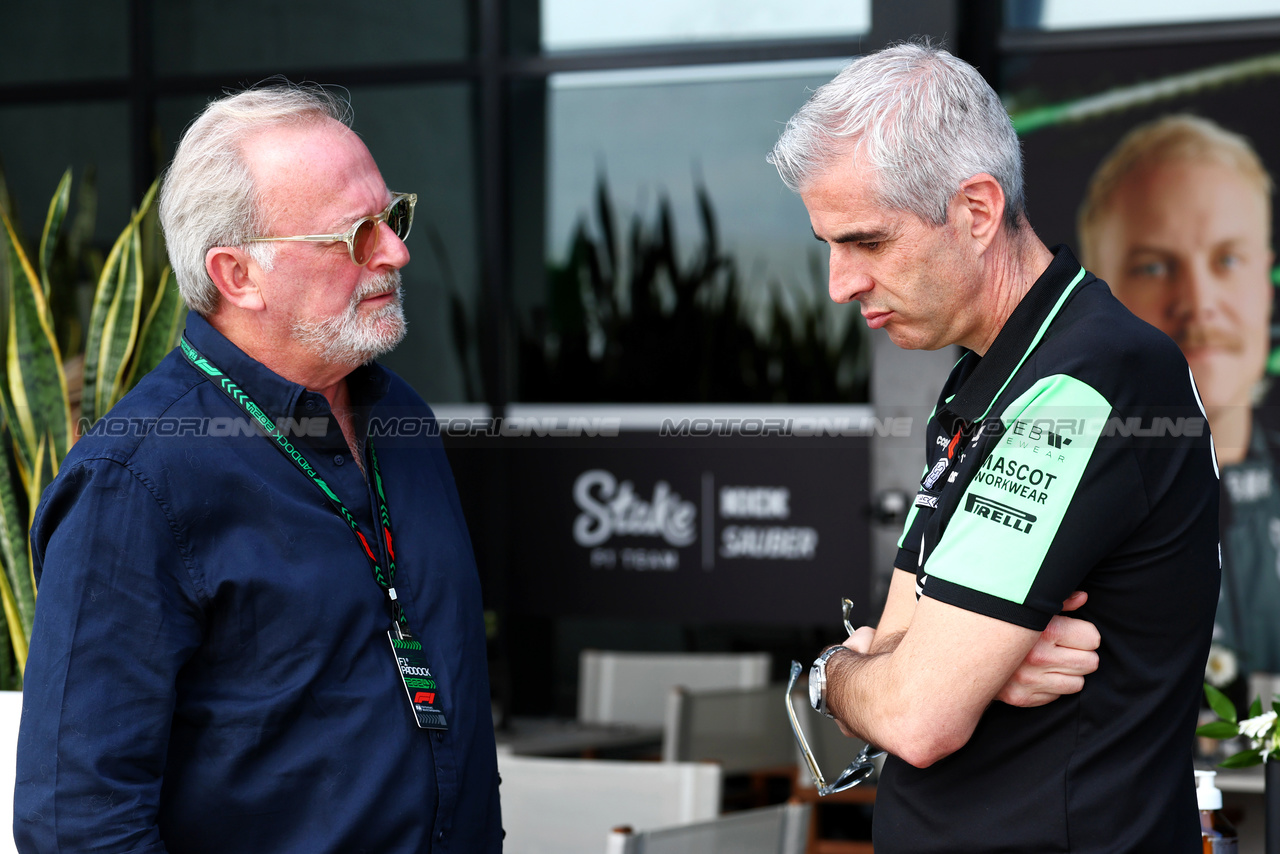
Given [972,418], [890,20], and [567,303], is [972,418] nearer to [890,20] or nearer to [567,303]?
[890,20]

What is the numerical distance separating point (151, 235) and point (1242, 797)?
3.30 metres

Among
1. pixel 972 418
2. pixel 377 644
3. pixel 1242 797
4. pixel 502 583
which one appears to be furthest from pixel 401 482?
pixel 502 583

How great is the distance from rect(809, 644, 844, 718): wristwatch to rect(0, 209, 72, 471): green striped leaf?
4.48 ft

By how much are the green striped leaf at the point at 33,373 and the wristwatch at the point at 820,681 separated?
1365mm

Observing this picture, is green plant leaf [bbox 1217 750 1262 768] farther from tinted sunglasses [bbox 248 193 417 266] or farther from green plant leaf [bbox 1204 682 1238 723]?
tinted sunglasses [bbox 248 193 417 266]

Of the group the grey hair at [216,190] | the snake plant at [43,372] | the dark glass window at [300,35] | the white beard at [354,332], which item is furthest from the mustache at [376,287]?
the dark glass window at [300,35]

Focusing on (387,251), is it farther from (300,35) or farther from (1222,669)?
(300,35)

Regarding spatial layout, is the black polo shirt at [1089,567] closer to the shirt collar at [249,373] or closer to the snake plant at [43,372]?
the shirt collar at [249,373]

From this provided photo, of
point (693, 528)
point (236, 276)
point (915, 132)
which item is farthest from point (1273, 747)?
point (693, 528)

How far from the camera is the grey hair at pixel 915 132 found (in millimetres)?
1203

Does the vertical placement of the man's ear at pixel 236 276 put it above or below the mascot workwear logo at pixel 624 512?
above

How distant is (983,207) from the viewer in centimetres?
123

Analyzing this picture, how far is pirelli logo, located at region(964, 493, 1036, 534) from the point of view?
1104 millimetres

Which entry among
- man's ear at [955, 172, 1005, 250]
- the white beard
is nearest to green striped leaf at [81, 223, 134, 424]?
the white beard
